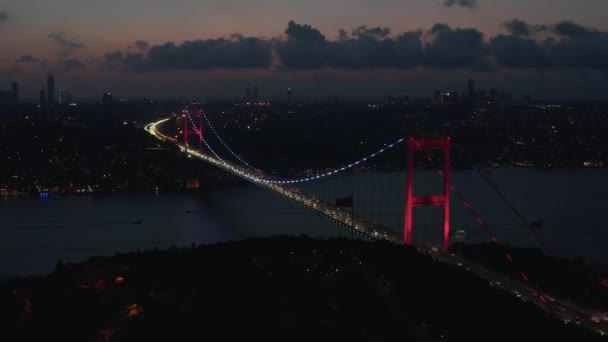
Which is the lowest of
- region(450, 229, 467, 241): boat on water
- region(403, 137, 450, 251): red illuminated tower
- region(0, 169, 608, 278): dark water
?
region(0, 169, 608, 278): dark water

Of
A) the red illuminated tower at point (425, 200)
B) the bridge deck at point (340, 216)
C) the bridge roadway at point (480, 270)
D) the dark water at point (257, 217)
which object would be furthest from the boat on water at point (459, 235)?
the red illuminated tower at point (425, 200)

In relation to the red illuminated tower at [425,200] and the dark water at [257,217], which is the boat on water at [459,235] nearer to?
the dark water at [257,217]

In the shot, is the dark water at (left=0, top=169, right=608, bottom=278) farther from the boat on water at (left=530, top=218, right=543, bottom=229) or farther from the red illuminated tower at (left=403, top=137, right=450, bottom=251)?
the red illuminated tower at (left=403, top=137, right=450, bottom=251)

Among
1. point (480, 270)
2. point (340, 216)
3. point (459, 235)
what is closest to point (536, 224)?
point (459, 235)

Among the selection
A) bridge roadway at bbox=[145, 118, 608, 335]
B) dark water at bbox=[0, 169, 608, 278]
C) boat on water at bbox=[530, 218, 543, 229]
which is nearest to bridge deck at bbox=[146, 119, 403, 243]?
bridge roadway at bbox=[145, 118, 608, 335]

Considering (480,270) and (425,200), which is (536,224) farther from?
(480,270)

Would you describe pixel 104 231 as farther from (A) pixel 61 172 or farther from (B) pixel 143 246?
(A) pixel 61 172

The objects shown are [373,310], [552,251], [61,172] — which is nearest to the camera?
[373,310]

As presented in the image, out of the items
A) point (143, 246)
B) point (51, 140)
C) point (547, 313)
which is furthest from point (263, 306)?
point (51, 140)
